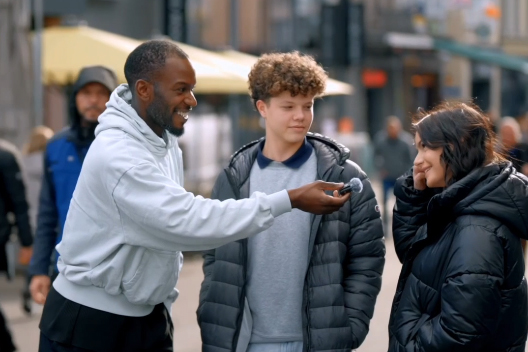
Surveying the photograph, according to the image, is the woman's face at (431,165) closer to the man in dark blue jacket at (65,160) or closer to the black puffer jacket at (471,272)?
the black puffer jacket at (471,272)

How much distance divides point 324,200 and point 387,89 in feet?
121

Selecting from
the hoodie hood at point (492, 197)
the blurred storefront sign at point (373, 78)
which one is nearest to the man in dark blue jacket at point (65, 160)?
the hoodie hood at point (492, 197)

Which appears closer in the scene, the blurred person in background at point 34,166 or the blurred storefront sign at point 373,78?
the blurred person in background at point 34,166

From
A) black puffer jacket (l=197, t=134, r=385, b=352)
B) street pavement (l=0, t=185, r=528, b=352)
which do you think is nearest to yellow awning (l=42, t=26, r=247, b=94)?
street pavement (l=0, t=185, r=528, b=352)

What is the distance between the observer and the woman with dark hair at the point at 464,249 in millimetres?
3463

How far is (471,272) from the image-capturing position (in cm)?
345

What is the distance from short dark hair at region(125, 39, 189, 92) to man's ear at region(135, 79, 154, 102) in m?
0.02

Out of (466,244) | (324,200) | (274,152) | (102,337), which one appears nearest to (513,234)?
(466,244)

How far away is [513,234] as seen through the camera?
3.58 m

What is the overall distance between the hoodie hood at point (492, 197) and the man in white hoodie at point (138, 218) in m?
0.41

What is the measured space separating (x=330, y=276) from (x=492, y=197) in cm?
78

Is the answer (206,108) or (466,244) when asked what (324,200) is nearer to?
(466,244)

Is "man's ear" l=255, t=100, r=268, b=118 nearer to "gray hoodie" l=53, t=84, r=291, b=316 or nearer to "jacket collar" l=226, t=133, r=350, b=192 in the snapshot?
"jacket collar" l=226, t=133, r=350, b=192

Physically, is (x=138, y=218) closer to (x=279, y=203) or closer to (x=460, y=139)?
(x=279, y=203)
